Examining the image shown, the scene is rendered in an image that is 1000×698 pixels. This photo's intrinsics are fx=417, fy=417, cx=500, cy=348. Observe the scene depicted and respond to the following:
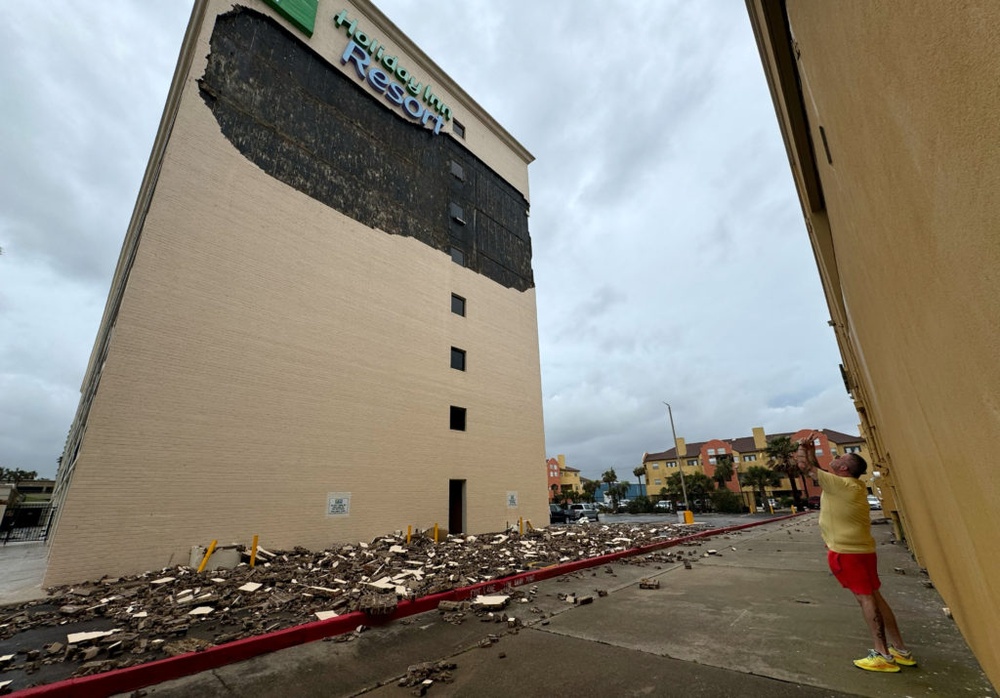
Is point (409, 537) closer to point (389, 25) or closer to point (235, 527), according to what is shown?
point (235, 527)

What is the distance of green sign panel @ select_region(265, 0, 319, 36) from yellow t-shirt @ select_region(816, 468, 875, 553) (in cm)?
2219

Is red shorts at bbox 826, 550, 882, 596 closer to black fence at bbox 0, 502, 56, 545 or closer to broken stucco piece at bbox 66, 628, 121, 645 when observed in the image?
broken stucco piece at bbox 66, 628, 121, 645

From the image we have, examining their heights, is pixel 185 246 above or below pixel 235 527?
above

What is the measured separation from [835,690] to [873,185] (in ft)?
13.7

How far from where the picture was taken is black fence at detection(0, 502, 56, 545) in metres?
27.4

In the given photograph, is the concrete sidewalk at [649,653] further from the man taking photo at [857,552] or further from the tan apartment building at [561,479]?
the tan apartment building at [561,479]

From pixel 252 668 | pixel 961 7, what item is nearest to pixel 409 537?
pixel 252 668

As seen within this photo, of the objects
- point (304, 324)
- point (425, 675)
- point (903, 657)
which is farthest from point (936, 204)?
point (304, 324)

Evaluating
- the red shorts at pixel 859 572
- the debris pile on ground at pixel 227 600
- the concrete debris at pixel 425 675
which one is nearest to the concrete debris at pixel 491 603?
the debris pile on ground at pixel 227 600

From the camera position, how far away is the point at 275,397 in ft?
42.3

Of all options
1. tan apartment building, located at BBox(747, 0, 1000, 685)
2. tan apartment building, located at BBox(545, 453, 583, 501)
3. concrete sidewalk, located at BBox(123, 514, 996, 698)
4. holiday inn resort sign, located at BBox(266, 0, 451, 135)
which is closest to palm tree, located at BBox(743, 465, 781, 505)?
tan apartment building, located at BBox(545, 453, 583, 501)

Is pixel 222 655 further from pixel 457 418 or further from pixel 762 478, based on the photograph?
pixel 762 478

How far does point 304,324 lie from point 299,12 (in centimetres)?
1324

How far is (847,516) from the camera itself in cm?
421
